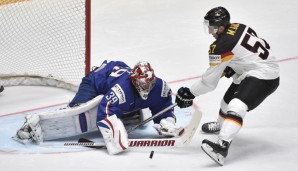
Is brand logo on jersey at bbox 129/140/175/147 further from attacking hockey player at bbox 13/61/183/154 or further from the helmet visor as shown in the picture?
the helmet visor

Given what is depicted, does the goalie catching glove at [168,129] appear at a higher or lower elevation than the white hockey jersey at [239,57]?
lower

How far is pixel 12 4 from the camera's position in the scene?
6.20m

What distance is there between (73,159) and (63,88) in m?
1.61

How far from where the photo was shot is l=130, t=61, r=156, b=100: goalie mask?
13.2ft

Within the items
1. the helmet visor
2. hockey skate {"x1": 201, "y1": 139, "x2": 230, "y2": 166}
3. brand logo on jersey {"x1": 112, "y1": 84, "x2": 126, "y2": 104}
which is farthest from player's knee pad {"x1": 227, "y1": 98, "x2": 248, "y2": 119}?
brand logo on jersey {"x1": 112, "y1": 84, "x2": 126, "y2": 104}

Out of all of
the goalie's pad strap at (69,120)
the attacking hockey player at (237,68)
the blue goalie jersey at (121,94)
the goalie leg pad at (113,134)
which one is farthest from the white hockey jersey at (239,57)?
the goalie's pad strap at (69,120)

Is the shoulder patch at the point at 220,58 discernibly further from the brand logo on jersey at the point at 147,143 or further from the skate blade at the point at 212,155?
the brand logo on jersey at the point at 147,143

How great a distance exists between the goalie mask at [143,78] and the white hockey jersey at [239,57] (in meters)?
0.30

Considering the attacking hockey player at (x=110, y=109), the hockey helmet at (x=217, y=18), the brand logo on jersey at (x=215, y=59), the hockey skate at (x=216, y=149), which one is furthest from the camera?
the attacking hockey player at (x=110, y=109)

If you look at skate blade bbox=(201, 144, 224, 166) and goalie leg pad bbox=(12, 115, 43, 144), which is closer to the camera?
skate blade bbox=(201, 144, 224, 166)

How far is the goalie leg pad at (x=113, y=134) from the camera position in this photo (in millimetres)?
3912

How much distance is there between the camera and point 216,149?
12.0 ft

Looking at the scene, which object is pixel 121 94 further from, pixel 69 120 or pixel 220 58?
pixel 220 58

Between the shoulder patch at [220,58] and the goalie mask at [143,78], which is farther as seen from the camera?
the goalie mask at [143,78]
